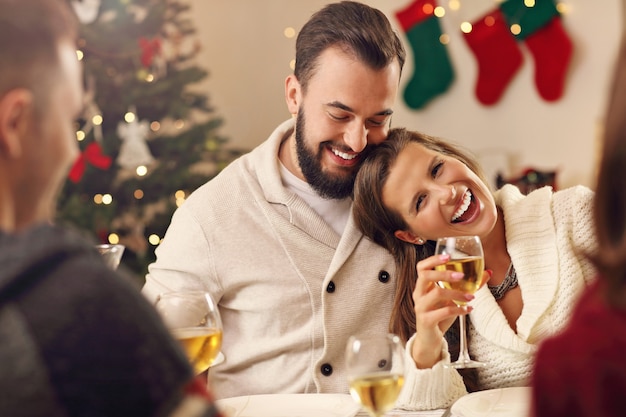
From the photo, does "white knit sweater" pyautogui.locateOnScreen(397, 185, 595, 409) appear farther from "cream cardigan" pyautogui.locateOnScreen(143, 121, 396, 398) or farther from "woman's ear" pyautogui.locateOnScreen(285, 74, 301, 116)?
"woman's ear" pyautogui.locateOnScreen(285, 74, 301, 116)

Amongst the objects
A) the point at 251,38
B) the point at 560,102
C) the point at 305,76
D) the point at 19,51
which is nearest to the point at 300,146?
the point at 305,76

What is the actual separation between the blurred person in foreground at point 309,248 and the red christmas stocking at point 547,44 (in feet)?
10.0

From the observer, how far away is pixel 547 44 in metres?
5.26

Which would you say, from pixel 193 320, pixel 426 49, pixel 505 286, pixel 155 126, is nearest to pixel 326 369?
pixel 505 286

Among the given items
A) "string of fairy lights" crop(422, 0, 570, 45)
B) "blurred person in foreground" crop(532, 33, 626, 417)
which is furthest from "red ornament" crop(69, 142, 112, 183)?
"blurred person in foreground" crop(532, 33, 626, 417)

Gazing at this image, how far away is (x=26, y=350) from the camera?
29.0 inches

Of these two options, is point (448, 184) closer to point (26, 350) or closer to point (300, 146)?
point (300, 146)

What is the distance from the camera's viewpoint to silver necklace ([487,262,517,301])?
7.25 ft

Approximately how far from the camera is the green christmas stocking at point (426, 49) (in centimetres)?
571

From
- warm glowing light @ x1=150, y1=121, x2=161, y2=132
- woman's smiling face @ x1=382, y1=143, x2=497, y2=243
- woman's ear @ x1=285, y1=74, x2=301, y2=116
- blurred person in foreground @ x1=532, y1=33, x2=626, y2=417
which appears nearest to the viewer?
blurred person in foreground @ x1=532, y1=33, x2=626, y2=417

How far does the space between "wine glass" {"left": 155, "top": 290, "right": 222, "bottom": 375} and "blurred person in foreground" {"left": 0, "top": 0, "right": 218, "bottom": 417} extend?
0.68 m

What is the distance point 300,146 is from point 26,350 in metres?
1.77

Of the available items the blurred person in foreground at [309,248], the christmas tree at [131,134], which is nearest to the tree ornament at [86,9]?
the christmas tree at [131,134]

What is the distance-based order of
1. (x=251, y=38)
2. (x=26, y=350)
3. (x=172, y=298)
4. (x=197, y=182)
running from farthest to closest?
(x=251, y=38), (x=197, y=182), (x=172, y=298), (x=26, y=350)
